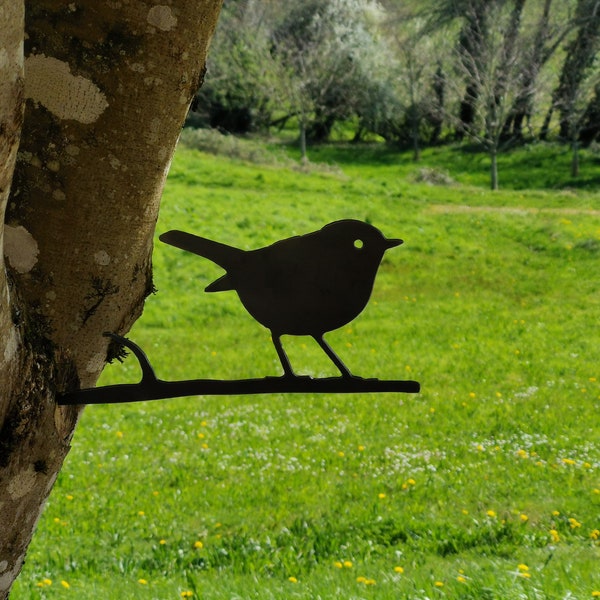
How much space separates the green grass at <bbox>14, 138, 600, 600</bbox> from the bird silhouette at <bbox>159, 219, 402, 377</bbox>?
202 cm

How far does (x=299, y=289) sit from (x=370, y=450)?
4683mm

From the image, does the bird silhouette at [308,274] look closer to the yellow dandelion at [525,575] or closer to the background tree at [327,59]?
the yellow dandelion at [525,575]

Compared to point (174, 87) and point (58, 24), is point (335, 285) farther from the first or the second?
point (58, 24)

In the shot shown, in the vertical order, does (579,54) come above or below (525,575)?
above

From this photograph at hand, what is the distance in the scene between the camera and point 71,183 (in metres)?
1.58

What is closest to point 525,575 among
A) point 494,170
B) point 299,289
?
point 299,289

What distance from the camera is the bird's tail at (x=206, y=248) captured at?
1.69m

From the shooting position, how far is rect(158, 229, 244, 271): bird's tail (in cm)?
169

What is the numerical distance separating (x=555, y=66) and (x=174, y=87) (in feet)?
77.6

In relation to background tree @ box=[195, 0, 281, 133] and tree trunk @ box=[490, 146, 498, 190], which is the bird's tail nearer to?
tree trunk @ box=[490, 146, 498, 190]

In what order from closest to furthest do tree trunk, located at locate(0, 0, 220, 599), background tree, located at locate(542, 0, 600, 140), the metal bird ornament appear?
tree trunk, located at locate(0, 0, 220, 599) < the metal bird ornament < background tree, located at locate(542, 0, 600, 140)

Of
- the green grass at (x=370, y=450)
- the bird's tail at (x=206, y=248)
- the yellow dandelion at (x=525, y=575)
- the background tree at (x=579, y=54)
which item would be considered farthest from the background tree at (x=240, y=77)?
the bird's tail at (x=206, y=248)

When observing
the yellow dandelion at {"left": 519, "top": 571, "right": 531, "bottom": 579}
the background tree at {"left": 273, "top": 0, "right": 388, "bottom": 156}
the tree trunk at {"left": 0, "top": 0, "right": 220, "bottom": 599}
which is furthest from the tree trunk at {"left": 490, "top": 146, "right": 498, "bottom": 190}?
the tree trunk at {"left": 0, "top": 0, "right": 220, "bottom": 599}

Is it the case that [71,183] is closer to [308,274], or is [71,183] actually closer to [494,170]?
[308,274]
